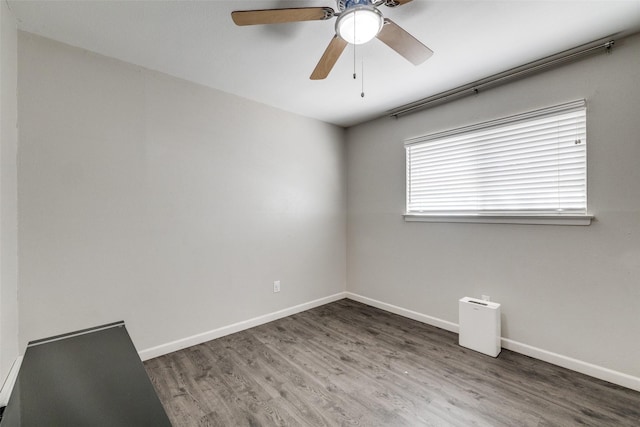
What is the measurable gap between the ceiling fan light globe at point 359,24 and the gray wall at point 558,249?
5.52 ft

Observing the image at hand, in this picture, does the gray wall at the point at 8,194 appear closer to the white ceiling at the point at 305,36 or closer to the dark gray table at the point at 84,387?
the white ceiling at the point at 305,36

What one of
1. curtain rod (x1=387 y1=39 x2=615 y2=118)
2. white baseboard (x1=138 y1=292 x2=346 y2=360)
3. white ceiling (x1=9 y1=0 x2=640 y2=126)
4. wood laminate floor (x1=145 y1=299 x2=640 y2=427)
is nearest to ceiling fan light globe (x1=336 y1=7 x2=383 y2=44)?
white ceiling (x1=9 y1=0 x2=640 y2=126)

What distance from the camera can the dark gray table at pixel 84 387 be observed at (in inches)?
30.5

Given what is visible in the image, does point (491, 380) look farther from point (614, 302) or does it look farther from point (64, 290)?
point (64, 290)

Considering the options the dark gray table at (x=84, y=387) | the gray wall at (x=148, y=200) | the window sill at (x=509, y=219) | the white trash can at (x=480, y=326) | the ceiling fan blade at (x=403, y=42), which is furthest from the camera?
the white trash can at (x=480, y=326)

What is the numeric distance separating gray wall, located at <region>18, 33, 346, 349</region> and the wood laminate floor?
0.52 metres

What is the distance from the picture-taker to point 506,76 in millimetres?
2426

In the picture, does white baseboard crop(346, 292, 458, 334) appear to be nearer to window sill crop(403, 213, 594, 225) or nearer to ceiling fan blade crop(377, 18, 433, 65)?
window sill crop(403, 213, 594, 225)

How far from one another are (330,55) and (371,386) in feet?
7.42

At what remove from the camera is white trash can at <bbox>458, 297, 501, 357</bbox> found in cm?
239

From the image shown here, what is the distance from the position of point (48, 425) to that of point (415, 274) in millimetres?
3041

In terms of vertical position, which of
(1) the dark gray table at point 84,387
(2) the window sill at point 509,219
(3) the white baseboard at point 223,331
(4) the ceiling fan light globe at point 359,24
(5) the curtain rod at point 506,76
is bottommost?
(3) the white baseboard at point 223,331

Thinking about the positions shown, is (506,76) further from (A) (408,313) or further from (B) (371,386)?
(B) (371,386)

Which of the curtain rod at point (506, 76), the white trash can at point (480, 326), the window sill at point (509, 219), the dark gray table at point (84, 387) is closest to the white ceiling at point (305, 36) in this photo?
the curtain rod at point (506, 76)
